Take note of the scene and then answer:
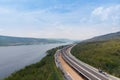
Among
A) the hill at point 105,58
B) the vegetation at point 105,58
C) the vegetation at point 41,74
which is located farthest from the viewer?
the vegetation at point 105,58

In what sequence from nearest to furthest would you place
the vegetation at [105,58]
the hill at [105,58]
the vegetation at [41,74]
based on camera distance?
the vegetation at [41,74]
the hill at [105,58]
the vegetation at [105,58]

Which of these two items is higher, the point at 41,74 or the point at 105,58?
the point at 105,58

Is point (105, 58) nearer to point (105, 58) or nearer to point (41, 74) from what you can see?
point (105, 58)

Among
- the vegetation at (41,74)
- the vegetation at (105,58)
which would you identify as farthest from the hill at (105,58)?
the vegetation at (41,74)

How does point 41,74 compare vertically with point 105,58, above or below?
below

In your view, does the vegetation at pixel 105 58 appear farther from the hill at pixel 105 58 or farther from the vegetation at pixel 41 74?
the vegetation at pixel 41 74

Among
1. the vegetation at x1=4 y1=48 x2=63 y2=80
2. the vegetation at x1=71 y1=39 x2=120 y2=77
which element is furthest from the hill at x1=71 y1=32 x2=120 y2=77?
the vegetation at x1=4 y1=48 x2=63 y2=80

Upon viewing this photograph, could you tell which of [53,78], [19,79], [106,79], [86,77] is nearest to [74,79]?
[86,77]

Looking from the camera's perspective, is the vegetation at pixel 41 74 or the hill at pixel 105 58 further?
the hill at pixel 105 58

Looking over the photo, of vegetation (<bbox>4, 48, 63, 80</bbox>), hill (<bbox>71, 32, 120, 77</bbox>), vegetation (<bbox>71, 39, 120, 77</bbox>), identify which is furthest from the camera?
vegetation (<bbox>71, 39, 120, 77</bbox>)

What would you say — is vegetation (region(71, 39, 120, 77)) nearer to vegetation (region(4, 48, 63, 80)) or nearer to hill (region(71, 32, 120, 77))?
hill (region(71, 32, 120, 77))

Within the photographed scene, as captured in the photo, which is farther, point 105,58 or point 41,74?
point 105,58

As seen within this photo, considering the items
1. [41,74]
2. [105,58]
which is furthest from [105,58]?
[41,74]
